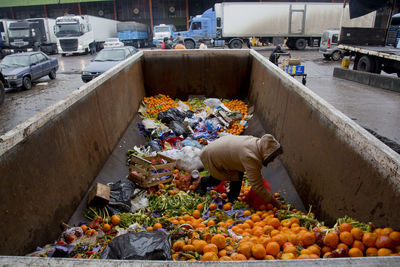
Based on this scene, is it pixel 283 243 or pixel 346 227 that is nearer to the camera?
pixel 346 227

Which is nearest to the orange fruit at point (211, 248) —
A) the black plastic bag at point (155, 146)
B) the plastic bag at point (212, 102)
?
the black plastic bag at point (155, 146)

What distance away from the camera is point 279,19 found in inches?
1113

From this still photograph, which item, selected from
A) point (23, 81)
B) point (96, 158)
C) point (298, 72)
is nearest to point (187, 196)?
point (96, 158)

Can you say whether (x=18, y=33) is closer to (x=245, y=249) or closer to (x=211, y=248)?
(x=211, y=248)

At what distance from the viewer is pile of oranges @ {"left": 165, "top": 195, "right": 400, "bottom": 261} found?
2.24 meters

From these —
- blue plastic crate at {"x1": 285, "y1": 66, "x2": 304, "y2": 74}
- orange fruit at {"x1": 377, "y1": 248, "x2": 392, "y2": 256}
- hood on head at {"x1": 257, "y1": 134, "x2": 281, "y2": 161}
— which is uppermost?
blue plastic crate at {"x1": 285, "y1": 66, "x2": 304, "y2": 74}

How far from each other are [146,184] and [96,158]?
98cm

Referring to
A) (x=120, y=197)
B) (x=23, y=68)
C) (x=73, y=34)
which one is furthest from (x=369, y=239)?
(x=73, y=34)

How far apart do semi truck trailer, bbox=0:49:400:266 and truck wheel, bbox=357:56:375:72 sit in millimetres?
A: 7950

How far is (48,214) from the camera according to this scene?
11.1ft

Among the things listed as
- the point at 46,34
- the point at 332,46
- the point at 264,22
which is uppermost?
the point at 264,22

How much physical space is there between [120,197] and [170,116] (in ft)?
13.7

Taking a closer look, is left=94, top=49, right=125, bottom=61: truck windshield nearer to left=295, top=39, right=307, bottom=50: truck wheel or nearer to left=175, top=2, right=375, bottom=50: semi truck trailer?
left=175, top=2, right=375, bottom=50: semi truck trailer

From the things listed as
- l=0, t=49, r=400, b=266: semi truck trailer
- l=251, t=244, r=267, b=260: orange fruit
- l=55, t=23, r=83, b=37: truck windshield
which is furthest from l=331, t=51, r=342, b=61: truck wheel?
l=55, t=23, r=83, b=37: truck windshield
